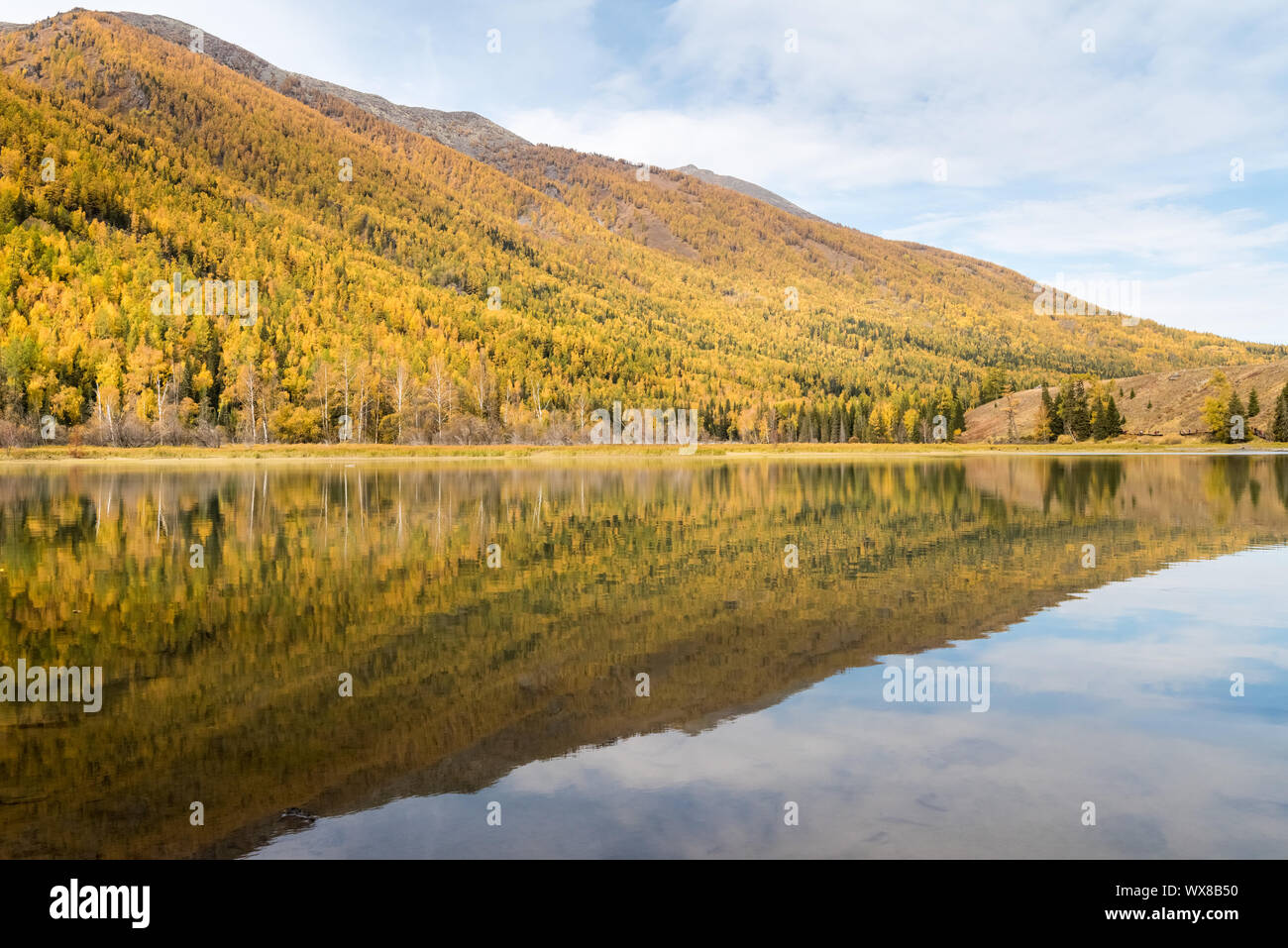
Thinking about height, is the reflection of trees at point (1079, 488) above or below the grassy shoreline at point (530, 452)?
below

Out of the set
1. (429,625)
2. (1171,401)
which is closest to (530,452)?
(429,625)

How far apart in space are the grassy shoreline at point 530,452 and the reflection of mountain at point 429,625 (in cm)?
7106

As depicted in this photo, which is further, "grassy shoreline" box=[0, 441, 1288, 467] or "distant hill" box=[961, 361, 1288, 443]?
"distant hill" box=[961, 361, 1288, 443]

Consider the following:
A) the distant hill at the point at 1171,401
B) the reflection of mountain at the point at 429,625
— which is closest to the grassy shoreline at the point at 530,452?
the distant hill at the point at 1171,401

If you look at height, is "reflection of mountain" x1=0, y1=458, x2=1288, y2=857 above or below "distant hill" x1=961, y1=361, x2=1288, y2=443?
below

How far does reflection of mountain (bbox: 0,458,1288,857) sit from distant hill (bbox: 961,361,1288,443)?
129121mm

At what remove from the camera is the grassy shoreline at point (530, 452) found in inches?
3706

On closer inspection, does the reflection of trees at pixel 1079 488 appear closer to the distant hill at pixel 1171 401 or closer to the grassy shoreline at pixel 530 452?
the grassy shoreline at pixel 530 452

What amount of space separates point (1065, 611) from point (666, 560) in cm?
887

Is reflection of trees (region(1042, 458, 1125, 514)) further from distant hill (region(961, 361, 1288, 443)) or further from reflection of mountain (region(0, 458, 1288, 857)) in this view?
distant hill (region(961, 361, 1288, 443))

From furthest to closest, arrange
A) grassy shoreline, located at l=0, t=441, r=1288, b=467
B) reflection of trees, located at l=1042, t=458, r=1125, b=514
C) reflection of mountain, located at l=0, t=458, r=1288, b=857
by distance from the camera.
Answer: grassy shoreline, located at l=0, t=441, r=1288, b=467
reflection of trees, located at l=1042, t=458, r=1125, b=514
reflection of mountain, located at l=0, t=458, r=1288, b=857

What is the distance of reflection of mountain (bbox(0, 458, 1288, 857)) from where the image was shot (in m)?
8.13

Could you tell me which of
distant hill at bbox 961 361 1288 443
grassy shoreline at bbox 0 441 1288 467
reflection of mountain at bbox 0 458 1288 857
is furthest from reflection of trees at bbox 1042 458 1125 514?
distant hill at bbox 961 361 1288 443
